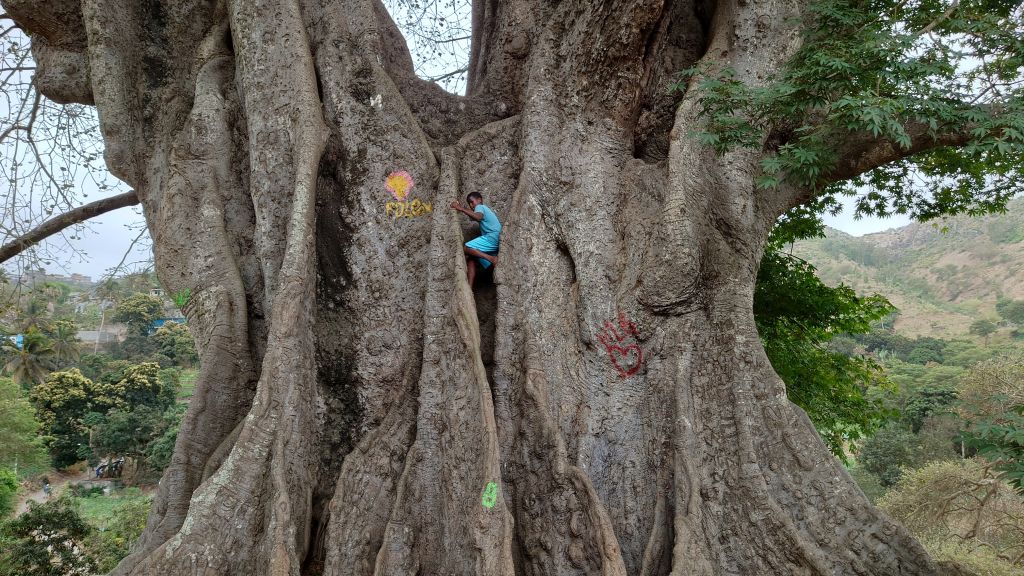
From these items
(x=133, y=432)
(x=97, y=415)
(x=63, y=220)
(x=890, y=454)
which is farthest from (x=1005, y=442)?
(x=97, y=415)

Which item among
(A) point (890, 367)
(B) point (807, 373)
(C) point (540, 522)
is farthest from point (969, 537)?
(A) point (890, 367)

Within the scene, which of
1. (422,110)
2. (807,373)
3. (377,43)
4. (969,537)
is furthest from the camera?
(969,537)

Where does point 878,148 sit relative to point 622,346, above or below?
above

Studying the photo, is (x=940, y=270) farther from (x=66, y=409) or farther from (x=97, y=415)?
(x=66, y=409)

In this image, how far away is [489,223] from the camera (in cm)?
442

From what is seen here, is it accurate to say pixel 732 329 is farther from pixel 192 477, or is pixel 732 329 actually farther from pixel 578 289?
pixel 192 477

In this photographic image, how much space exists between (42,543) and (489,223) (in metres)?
10.0

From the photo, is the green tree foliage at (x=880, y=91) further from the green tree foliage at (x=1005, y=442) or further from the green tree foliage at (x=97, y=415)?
the green tree foliage at (x=97, y=415)

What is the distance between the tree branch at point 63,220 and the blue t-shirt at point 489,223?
3.95 m

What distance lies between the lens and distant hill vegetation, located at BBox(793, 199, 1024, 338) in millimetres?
56125

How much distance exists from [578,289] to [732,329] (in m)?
1.03

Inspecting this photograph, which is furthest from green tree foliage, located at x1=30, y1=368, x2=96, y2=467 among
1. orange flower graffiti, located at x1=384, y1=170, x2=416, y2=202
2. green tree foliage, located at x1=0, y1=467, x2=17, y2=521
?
orange flower graffiti, located at x1=384, y1=170, x2=416, y2=202

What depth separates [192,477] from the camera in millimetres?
3977

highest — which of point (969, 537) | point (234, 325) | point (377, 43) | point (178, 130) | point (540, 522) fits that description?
point (377, 43)
